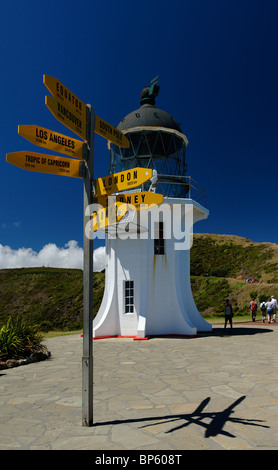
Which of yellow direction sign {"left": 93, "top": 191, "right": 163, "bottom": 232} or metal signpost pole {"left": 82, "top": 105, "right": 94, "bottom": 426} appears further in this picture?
yellow direction sign {"left": 93, "top": 191, "right": 163, "bottom": 232}

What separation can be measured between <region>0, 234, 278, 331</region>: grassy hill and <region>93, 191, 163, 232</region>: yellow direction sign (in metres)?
24.4

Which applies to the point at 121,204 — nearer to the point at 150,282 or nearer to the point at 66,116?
the point at 66,116

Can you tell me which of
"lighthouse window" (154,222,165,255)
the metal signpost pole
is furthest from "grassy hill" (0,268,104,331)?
the metal signpost pole

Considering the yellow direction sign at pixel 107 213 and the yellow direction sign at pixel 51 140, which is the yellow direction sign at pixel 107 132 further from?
the yellow direction sign at pixel 107 213

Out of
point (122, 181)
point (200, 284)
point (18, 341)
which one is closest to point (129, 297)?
point (18, 341)

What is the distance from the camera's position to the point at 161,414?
4848 millimetres

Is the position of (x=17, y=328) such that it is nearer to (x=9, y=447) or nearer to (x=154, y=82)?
(x=9, y=447)

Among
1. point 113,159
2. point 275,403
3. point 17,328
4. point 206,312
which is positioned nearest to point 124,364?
point 17,328

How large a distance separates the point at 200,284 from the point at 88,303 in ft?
122

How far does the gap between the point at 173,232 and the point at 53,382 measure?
8.55 m

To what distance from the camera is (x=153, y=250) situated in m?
13.8

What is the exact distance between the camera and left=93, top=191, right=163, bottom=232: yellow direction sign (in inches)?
184

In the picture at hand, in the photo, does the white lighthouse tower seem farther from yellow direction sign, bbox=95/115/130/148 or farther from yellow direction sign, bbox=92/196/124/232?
yellow direction sign, bbox=92/196/124/232

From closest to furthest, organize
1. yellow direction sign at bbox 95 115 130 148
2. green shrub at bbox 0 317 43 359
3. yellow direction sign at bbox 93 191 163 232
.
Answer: yellow direction sign at bbox 93 191 163 232 → yellow direction sign at bbox 95 115 130 148 → green shrub at bbox 0 317 43 359
